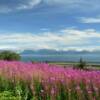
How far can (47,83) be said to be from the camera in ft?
38.4

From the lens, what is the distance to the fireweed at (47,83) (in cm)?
1053

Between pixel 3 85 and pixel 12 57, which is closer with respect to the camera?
pixel 3 85

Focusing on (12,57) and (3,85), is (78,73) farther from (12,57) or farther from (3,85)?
(12,57)

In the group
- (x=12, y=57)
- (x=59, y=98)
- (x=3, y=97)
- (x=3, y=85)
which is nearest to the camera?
(x=59, y=98)

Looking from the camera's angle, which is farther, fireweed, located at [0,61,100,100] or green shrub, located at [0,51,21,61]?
green shrub, located at [0,51,21,61]

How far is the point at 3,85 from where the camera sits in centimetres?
1440

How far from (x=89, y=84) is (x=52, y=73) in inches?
98.7

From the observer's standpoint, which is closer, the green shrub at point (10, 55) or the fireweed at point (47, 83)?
the fireweed at point (47, 83)

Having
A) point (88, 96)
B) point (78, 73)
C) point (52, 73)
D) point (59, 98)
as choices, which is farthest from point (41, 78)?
point (88, 96)

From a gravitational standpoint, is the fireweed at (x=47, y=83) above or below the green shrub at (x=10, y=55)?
below

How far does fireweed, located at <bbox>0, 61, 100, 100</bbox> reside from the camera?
1053cm

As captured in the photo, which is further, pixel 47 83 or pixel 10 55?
pixel 10 55

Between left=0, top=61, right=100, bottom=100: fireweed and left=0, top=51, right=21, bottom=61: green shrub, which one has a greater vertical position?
left=0, top=51, right=21, bottom=61: green shrub

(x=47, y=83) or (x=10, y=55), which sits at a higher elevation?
(x=10, y=55)
